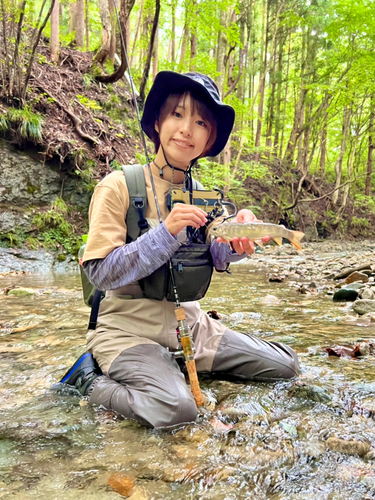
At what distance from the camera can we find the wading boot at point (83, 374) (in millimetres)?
2261

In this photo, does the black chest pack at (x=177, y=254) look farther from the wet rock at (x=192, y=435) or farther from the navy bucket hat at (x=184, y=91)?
the wet rock at (x=192, y=435)

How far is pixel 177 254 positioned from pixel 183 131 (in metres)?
0.83

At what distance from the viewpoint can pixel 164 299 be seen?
2.46m

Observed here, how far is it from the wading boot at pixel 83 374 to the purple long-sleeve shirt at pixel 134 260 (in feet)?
1.75

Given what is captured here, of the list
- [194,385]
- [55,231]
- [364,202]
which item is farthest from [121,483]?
[364,202]

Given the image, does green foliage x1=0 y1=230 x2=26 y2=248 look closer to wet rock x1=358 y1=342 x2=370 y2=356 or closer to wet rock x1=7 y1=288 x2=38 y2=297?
wet rock x1=7 y1=288 x2=38 y2=297

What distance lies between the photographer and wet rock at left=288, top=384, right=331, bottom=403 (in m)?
2.16

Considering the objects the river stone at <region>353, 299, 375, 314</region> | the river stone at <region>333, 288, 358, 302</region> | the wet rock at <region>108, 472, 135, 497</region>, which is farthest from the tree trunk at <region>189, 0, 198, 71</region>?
the wet rock at <region>108, 472, 135, 497</region>

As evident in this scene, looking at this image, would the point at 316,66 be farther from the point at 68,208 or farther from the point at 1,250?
the point at 1,250

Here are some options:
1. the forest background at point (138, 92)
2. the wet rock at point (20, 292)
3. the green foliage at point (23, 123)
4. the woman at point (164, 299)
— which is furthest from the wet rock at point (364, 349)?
the green foliage at point (23, 123)

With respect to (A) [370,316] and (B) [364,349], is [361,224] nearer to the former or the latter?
(A) [370,316]

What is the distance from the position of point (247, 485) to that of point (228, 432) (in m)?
0.43

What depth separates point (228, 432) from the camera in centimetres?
184

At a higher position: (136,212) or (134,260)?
(136,212)
